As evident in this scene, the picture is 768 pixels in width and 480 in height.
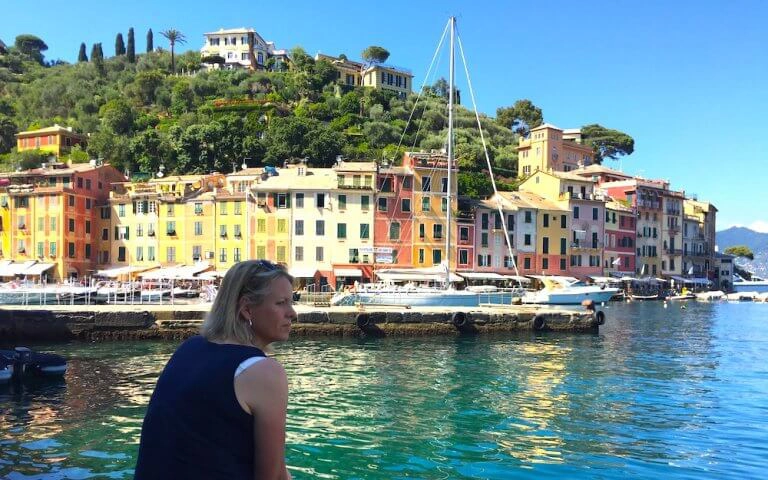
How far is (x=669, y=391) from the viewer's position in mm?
18328

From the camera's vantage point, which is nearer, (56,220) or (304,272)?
(304,272)

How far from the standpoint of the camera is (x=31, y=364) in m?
18.3

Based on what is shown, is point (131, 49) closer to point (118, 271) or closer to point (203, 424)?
point (118, 271)

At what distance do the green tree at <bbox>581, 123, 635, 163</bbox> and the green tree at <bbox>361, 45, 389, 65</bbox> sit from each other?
4347 cm

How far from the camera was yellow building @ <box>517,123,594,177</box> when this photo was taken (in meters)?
93.9

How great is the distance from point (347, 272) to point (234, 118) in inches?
1631

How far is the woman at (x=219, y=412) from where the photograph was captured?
2.56m

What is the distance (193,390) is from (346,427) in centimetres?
1110

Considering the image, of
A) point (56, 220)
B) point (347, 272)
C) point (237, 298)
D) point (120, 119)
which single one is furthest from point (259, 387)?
point (120, 119)

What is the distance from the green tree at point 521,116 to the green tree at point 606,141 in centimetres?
964

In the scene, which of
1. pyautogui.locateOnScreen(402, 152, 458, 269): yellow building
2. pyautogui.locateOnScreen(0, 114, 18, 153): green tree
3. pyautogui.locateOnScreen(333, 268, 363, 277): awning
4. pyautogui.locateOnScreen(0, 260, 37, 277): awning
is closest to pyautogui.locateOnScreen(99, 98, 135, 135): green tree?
pyautogui.locateOnScreen(0, 114, 18, 153): green tree

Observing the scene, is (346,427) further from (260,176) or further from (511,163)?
(511,163)

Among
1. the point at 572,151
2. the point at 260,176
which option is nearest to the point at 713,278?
the point at 572,151

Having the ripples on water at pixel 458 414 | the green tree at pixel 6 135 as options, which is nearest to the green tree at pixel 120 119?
the green tree at pixel 6 135
